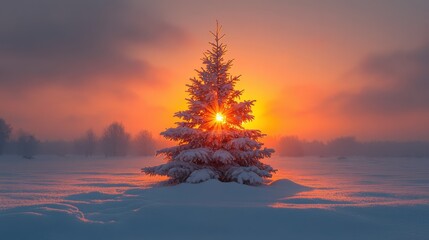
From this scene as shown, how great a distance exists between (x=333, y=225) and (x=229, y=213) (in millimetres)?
3149

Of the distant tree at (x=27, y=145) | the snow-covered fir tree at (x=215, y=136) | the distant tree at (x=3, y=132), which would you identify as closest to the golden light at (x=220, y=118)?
the snow-covered fir tree at (x=215, y=136)

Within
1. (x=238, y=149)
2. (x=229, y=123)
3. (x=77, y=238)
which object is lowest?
(x=77, y=238)

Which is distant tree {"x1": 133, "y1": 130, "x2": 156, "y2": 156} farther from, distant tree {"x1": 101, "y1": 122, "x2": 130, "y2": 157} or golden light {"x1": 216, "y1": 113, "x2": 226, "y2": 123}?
golden light {"x1": 216, "y1": 113, "x2": 226, "y2": 123}

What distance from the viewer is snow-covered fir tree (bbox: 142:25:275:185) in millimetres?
19406

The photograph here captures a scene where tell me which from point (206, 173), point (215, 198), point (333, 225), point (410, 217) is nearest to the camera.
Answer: point (333, 225)

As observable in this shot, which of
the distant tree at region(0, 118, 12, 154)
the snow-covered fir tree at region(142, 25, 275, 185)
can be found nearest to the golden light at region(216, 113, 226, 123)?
the snow-covered fir tree at region(142, 25, 275, 185)

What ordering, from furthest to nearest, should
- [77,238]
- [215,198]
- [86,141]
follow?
[86,141], [215,198], [77,238]

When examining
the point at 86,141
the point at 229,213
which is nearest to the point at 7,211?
the point at 229,213

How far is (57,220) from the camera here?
35.0 feet

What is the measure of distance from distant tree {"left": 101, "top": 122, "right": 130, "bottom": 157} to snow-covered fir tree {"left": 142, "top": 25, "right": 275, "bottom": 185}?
115 meters

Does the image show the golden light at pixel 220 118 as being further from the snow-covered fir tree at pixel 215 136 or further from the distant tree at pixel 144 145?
the distant tree at pixel 144 145

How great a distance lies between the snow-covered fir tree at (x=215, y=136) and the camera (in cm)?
1941

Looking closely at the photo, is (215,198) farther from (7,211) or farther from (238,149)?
(7,211)

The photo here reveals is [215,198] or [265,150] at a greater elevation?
[265,150]
